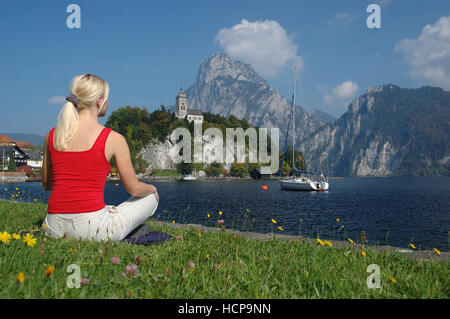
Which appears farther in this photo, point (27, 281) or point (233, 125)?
point (233, 125)

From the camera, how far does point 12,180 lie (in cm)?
7550

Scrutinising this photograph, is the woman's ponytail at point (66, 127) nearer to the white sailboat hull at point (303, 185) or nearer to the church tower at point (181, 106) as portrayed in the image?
the white sailboat hull at point (303, 185)

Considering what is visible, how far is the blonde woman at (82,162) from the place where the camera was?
3.11 meters

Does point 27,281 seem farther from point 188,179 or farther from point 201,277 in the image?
point 188,179

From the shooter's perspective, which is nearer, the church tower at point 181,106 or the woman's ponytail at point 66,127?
the woman's ponytail at point 66,127

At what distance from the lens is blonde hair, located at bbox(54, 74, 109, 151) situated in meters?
3.05

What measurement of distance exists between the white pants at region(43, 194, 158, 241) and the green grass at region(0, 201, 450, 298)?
15 cm

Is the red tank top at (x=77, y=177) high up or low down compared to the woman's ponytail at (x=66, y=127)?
down

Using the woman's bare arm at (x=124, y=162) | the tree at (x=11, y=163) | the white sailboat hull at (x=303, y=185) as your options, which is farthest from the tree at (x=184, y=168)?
the woman's bare arm at (x=124, y=162)

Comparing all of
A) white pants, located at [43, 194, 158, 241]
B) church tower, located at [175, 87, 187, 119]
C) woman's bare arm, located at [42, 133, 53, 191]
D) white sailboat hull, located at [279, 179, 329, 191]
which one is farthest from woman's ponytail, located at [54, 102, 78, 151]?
church tower, located at [175, 87, 187, 119]

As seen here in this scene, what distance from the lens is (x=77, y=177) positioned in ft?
10.4

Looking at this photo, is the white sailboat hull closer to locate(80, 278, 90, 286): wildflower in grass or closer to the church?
locate(80, 278, 90, 286): wildflower in grass
